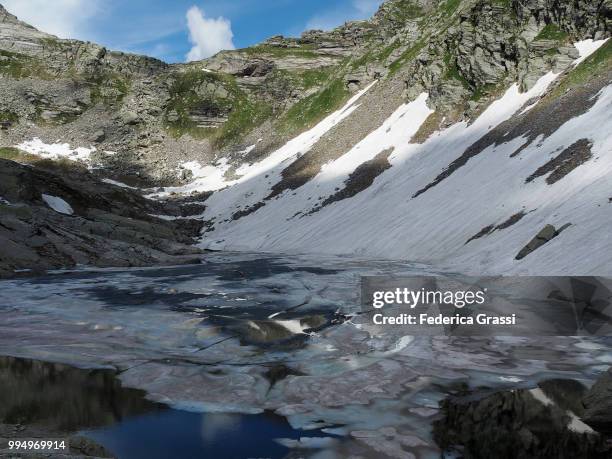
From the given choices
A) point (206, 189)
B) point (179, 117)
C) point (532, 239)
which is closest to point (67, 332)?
point (532, 239)

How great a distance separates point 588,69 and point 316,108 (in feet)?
182

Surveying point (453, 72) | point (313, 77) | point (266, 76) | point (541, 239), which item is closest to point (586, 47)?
point (453, 72)

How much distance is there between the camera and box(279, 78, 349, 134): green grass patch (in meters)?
84.8

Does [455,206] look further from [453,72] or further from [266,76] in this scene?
[266,76]

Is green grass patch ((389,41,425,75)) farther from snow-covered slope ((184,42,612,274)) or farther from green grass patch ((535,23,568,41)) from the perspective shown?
green grass patch ((535,23,568,41))

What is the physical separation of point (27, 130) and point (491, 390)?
121841mm

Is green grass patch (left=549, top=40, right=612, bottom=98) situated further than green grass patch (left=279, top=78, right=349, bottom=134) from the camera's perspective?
No

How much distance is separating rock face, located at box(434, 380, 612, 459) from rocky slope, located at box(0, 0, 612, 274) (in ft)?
31.1

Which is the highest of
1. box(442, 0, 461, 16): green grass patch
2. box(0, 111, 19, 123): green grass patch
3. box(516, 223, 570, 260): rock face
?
box(0, 111, 19, 123): green grass patch

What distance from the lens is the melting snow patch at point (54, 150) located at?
3925 inches

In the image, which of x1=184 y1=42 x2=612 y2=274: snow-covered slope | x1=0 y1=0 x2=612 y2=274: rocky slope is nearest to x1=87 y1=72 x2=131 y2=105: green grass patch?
x1=0 y1=0 x2=612 y2=274: rocky slope

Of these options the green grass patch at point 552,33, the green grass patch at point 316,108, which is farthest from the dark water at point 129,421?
the green grass patch at point 316,108

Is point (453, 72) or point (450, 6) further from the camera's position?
point (450, 6)

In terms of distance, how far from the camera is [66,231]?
1192 inches
